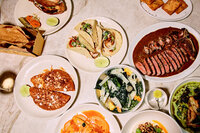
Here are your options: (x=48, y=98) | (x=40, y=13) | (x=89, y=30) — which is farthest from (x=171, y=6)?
(x=48, y=98)

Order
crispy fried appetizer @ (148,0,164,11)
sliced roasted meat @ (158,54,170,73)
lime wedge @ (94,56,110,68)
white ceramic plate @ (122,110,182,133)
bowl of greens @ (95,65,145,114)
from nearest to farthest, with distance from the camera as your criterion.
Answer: white ceramic plate @ (122,110,182,133)
bowl of greens @ (95,65,145,114)
sliced roasted meat @ (158,54,170,73)
lime wedge @ (94,56,110,68)
crispy fried appetizer @ (148,0,164,11)

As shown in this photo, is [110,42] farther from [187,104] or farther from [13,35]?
[13,35]

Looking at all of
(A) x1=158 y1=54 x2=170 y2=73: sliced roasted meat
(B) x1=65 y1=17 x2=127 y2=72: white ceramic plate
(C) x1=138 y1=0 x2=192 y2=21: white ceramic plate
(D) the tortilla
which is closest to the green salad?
(A) x1=158 y1=54 x2=170 y2=73: sliced roasted meat

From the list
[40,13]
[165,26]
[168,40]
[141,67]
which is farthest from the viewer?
[40,13]

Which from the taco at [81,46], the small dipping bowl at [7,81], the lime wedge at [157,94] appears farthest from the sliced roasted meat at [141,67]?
the small dipping bowl at [7,81]

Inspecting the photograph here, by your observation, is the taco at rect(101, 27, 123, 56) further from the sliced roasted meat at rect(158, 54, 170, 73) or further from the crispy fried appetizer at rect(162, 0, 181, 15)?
the crispy fried appetizer at rect(162, 0, 181, 15)

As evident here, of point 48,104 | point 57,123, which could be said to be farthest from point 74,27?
point 57,123
